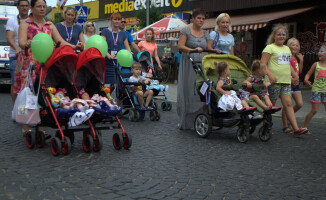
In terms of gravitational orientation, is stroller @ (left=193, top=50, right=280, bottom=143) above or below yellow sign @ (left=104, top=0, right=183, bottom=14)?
below

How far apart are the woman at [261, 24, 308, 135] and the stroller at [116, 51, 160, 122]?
9.08 feet

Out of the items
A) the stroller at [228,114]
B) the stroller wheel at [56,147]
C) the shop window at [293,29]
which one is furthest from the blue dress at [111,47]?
the shop window at [293,29]

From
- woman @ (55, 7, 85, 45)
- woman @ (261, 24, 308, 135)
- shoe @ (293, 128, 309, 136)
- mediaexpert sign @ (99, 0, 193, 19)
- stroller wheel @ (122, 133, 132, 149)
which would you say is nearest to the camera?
stroller wheel @ (122, 133, 132, 149)

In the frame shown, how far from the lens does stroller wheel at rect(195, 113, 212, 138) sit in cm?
765

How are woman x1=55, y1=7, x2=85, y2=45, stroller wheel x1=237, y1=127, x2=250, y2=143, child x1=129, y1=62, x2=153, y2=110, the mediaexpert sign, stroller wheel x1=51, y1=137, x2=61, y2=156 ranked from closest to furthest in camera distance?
stroller wheel x1=51, y1=137, x2=61, y2=156
stroller wheel x1=237, y1=127, x2=250, y2=143
woman x1=55, y1=7, x2=85, y2=45
child x1=129, y1=62, x2=153, y2=110
the mediaexpert sign

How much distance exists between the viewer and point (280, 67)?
26.9 ft

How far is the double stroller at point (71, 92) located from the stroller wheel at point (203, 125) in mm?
1645

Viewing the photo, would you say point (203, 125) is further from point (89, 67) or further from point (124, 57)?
point (124, 57)

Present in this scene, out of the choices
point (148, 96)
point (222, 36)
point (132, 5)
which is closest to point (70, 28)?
point (148, 96)

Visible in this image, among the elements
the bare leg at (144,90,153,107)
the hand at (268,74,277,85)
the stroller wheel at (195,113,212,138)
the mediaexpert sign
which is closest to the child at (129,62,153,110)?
the bare leg at (144,90,153,107)

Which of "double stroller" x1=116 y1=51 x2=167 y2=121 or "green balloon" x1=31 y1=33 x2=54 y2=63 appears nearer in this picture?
"green balloon" x1=31 y1=33 x2=54 y2=63

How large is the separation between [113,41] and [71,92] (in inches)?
147

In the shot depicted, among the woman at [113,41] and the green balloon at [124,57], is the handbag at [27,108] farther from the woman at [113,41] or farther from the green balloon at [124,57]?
the woman at [113,41]

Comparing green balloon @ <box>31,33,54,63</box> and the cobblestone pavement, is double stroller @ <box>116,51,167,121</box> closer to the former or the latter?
the cobblestone pavement
